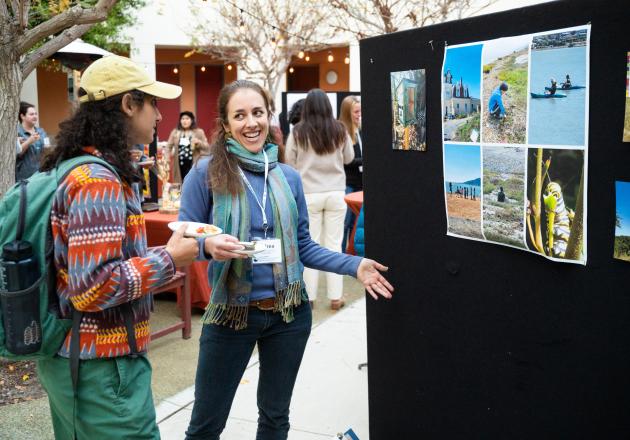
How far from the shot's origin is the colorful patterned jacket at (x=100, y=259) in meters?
1.95

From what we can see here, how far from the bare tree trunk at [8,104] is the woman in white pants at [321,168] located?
2470 millimetres

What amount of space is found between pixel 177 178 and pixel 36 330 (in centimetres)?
911

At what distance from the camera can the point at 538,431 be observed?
94.0 inches

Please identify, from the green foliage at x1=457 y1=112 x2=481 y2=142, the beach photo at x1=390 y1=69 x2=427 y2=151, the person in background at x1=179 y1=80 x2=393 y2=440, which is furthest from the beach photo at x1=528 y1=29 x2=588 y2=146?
the person in background at x1=179 y1=80 x2=393 y2=440

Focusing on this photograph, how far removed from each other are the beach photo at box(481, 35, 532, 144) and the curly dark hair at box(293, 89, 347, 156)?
12.8ft

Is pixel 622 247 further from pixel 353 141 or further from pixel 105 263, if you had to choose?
pixel 353 141

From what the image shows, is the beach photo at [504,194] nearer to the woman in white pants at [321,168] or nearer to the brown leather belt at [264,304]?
the brown leather belt at [264,304]

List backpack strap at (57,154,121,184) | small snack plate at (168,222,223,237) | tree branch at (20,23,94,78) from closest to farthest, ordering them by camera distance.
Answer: backpack strap at (57,154,121,184) → small snack plate at (168,222,223,237) → tree branch at (20,23,94,78)

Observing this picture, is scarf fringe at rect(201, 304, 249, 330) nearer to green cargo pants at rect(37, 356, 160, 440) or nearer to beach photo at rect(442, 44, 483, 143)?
green cargo pants at rect(37, 356, 160, 440)

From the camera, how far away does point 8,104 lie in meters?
4.93

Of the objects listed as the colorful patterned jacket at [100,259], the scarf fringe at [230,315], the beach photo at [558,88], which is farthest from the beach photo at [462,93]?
the colorful patterned jacket at [100,259]

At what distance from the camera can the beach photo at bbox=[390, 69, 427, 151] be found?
2.66 meters

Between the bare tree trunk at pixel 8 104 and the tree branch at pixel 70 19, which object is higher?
the tree branch at pixel 70 19

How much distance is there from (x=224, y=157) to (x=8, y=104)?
9.69 ft
